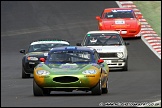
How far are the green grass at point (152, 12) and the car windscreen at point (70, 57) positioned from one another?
19361mm

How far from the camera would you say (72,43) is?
35.5 m

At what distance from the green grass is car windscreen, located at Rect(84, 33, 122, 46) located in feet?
31.6

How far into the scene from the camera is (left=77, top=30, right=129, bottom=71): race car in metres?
27.0

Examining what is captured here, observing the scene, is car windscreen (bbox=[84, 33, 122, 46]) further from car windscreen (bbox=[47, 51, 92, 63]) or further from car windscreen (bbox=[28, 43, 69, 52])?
car windscreen (bbox=[47, 51, 92, 63])

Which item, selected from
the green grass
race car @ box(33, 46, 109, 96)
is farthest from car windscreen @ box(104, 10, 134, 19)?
race car @ box(33, 46, 109, 96)

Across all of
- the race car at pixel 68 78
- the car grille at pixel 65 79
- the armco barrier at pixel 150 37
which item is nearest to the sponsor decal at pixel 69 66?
the race car at pixel 68 78

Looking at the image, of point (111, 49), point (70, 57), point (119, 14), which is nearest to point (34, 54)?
point (111, 49)

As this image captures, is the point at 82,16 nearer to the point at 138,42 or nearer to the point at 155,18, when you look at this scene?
the point at 155,18

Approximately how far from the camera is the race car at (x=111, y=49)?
2702 cm

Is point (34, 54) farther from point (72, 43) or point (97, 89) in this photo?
point (72, 43)

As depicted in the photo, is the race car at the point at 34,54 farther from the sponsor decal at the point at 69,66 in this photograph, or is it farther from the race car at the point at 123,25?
the race car at the point at 123,25

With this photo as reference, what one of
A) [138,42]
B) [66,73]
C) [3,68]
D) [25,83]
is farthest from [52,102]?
[138,42]

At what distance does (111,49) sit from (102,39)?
3.50 ft

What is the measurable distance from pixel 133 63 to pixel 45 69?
489 inches
